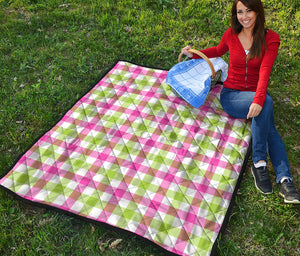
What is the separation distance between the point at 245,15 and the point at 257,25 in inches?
7.2

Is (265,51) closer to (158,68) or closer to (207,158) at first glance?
(207,158)

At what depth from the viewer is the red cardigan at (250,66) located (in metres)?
3.26

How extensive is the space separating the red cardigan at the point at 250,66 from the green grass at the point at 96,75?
0.75 metres

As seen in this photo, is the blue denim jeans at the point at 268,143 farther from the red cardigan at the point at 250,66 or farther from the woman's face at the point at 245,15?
the woman's face at the point at 245,15

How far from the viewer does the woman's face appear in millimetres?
3158

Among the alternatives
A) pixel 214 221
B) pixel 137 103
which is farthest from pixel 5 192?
pixel 214 221

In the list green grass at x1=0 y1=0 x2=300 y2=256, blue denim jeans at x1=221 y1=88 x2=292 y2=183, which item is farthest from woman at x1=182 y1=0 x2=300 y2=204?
green grass at x1=0 y1=0 x2=300 y2=256

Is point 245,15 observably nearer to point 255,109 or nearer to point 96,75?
point 255,109

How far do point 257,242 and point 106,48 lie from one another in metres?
3.66

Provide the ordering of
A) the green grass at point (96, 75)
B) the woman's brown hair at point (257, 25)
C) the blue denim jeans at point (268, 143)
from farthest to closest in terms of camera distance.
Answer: the blue denim jeans at point (268, 143)
the woman's brown hair at point (257, 25)
the green grass at point (96, 75)

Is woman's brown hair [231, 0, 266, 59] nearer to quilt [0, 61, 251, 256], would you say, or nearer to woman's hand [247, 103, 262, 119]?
woman's hand [247, 103, 262, 119]

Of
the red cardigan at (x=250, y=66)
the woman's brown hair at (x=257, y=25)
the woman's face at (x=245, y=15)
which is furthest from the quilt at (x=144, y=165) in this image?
the woman's face at (x=245, y=15)

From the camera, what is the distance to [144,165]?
3.40 m

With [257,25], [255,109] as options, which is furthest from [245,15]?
[255,109]
